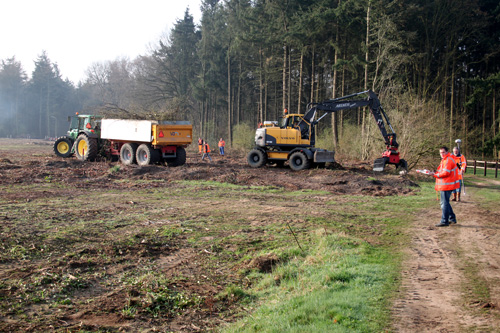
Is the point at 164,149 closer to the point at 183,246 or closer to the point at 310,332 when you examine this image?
the point at 183,246

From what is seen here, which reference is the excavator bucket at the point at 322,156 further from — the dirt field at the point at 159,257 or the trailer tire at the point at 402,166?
the dirt field at the point at 159,257

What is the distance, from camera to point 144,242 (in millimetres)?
7555

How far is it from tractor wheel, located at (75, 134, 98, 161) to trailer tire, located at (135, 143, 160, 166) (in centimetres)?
306

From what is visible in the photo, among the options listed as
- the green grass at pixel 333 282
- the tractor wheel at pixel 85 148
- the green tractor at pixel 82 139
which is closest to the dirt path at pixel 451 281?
the green grass at pixel 333 282

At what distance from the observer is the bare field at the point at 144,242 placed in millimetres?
4969

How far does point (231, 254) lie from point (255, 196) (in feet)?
21.3

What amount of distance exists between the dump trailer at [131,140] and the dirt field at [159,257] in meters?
6.21

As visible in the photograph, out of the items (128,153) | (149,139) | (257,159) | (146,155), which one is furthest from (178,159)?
(257,159)

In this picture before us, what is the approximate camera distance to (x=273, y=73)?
124 ft

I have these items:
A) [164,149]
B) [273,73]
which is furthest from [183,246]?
[273,73]

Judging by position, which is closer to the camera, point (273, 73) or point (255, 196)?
point (255, 196)

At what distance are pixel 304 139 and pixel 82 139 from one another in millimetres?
12210

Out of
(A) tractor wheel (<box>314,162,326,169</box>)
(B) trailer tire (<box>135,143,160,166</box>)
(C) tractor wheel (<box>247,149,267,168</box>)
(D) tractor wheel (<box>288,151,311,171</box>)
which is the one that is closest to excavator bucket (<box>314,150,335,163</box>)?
(A) tractor wheel (<box>314,162,326,169</box>)

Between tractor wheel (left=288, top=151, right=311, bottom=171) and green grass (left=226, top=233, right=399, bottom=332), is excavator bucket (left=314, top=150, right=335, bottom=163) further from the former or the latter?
green grass (left=226, top=233, right=399, bottom=332)
